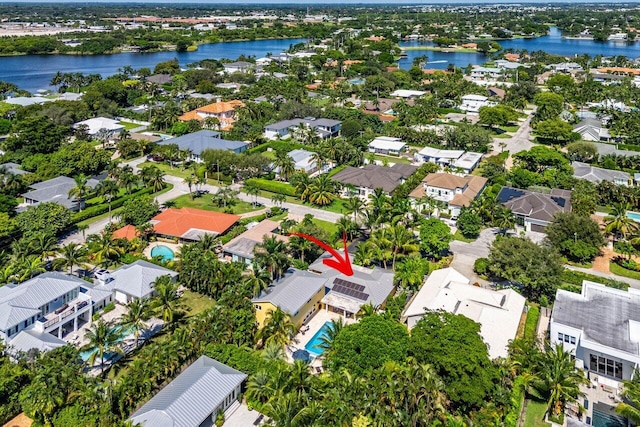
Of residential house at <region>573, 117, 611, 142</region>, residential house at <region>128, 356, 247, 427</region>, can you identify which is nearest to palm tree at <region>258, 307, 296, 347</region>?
residential house at <region>128, 356, 247, 427</region>

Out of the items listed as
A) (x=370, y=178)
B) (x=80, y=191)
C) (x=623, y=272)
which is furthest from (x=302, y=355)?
(x=80, y=191)

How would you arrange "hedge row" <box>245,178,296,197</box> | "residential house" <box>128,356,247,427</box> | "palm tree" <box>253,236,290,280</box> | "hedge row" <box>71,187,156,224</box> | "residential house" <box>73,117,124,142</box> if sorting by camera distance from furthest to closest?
"residential house" <box>73,117,124,142</box> → "hedge row" <box>245,178,296,197</box> → "hedge row" <box>71,187,156,224</box> → "palm tree" <box>253,236,290,280</box> → "residential house" <box>128,356,247,427</box>

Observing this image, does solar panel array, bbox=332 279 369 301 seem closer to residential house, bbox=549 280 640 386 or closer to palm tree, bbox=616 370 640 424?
residential house, bbox=549 280 640 386

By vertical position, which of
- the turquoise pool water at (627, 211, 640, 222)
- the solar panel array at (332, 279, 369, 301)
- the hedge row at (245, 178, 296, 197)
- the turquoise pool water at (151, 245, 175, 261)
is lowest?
the hedge row at (245, 178, 296, 197)

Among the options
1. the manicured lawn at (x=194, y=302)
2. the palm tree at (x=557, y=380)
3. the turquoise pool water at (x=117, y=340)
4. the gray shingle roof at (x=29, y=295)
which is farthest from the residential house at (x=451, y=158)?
the gray shingle roof at (x=29, y=295)

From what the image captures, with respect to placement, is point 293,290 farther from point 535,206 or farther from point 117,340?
point 535,206
